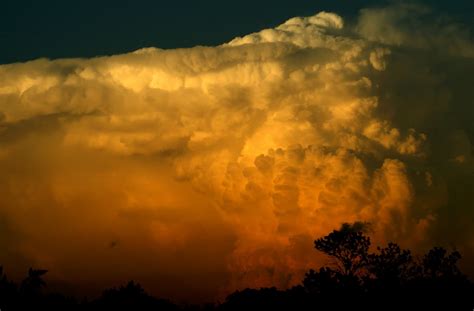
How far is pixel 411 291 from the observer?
95.1m

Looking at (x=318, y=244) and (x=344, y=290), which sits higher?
(x=318, y=244)

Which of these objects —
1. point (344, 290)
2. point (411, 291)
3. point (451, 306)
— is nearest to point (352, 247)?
point (344, 290)

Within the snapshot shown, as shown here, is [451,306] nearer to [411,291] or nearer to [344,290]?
[411,291]

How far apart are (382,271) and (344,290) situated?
14002mm

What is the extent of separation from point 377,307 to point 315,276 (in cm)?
2290

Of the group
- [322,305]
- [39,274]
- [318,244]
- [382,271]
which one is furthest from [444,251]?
[39,274]

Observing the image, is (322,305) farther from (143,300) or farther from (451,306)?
(143,300)

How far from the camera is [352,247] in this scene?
115 meters

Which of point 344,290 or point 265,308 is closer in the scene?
point 344,290

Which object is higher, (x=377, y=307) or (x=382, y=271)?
(x=382, y=271)

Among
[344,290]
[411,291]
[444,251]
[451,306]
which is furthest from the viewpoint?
[444,251]

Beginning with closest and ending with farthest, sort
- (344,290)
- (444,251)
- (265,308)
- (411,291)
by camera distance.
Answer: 1. (411,291)
2. (344,290)
3. (265,308)
4. (444,251)

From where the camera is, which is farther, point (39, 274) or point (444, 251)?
point (444, 251)

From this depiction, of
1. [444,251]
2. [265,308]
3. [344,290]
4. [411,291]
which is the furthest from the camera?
[444,251]
